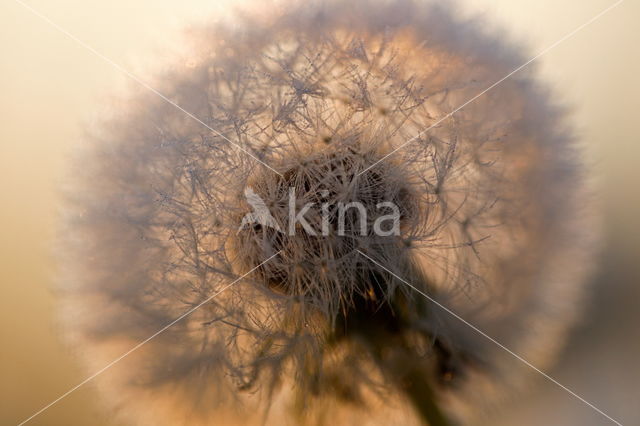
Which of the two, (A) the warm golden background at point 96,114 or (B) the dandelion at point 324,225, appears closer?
(B) the dandelion at point 324,225

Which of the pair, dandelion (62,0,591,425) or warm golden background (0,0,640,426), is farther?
warm golden background (0,0,640,426)

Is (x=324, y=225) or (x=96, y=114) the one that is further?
(x=96, y=114)

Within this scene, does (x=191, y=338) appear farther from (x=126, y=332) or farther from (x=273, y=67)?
(x=273, y=67)

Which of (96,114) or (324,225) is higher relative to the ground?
(96,114)

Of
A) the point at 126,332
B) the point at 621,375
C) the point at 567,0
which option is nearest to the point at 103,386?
the point at 126,332
